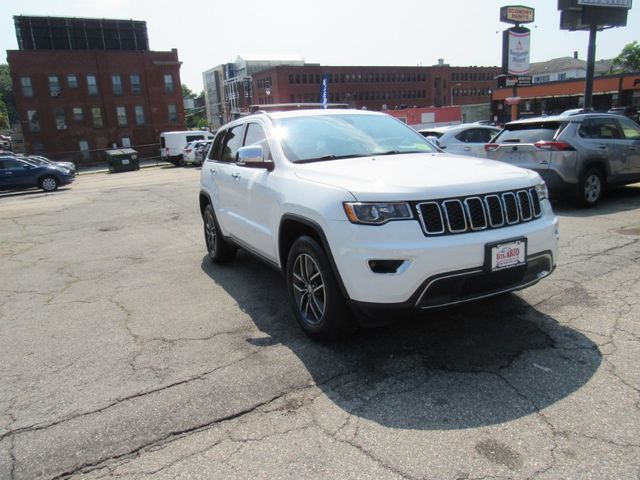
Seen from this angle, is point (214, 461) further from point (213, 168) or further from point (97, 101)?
point (97, 101)

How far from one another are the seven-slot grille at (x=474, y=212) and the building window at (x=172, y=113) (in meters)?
55.2

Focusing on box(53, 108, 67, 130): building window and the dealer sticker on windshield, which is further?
box(53, 108, 67, 130): building window

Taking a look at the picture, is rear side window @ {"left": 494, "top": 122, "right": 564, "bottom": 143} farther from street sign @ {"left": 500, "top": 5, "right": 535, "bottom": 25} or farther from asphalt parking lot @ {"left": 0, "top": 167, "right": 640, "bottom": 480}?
street sign @ {"left": 500, "top": 5, "right": 535, "bottom": 25}

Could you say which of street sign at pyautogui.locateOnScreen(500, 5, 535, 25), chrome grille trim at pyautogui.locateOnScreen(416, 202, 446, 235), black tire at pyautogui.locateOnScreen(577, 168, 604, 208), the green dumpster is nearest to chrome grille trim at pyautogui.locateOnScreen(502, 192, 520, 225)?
chrome grille trim at pyautogui.locateOnScreen(416, 202, 446, 235)

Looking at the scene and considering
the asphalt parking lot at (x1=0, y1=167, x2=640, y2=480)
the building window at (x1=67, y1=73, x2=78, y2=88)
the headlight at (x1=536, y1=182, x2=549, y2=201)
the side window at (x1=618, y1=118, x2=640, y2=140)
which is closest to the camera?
the asphalt parking lot at (x1=0, y1=167, x2=640, y2=480)

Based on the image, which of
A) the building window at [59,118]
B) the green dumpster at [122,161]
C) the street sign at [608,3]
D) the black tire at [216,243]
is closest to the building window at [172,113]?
the building window at [59,118]

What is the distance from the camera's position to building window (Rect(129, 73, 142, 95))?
52125 millimetres

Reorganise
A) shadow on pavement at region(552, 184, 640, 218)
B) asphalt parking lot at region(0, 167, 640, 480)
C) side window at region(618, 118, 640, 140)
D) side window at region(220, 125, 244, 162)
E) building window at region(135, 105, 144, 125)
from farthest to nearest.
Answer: building window at region(135, 105, 144, 125), side window at region(618, 118, 640, 140), shadow on pavement at region(552, 184, 640, 218), side window at region(220, 125, 244, 162), asphalt parking lot at region(0, 167, 640, 480)

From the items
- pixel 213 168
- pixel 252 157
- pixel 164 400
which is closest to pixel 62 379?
pixel 164 400

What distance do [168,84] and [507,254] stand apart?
5644 cm

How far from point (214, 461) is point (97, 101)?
55.2 metres

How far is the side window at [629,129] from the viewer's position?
9.36m

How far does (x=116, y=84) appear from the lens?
51438 mm

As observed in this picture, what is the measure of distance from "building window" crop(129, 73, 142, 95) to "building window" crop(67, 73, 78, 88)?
5.38 metres
